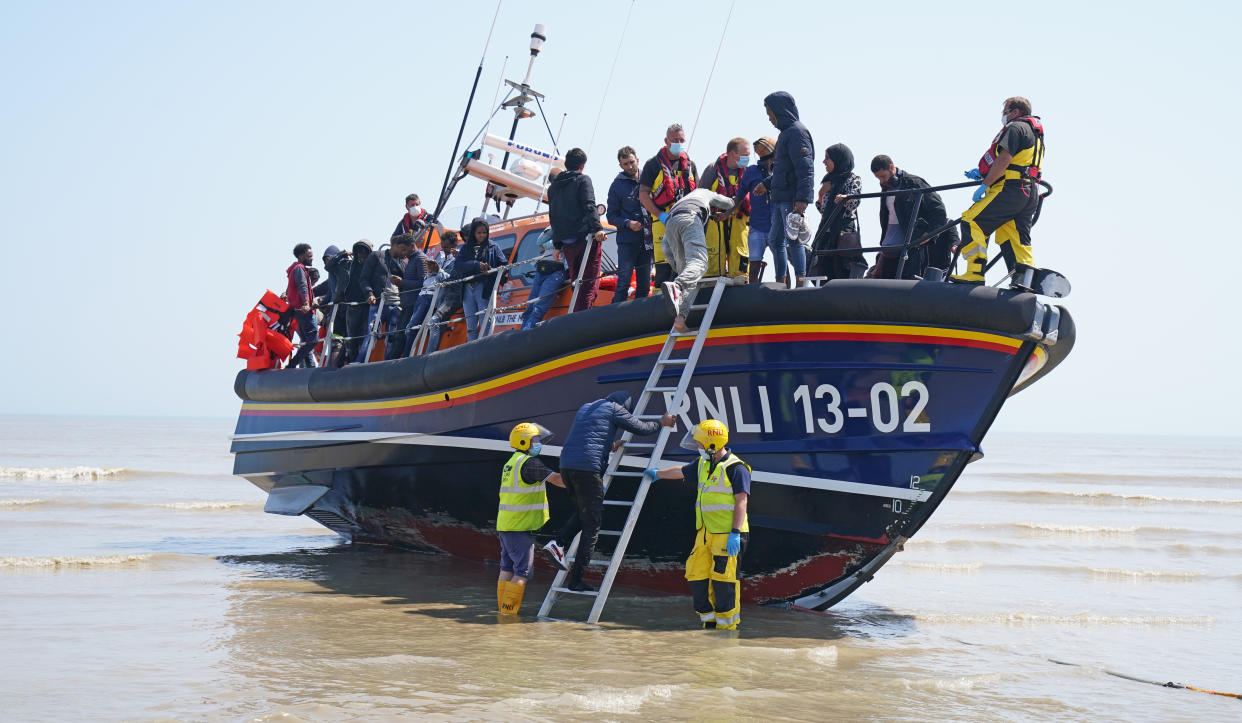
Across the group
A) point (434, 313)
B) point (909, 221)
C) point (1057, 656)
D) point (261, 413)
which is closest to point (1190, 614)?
point (1057, 656)

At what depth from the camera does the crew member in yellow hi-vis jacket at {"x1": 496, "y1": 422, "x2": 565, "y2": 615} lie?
22.3 feet

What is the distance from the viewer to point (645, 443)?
682 centimetres

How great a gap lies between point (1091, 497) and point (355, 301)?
61.0 feet

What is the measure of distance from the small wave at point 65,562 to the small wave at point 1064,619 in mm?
7102

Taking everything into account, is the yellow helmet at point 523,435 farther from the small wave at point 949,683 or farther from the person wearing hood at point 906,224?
the small wave at point 949,683

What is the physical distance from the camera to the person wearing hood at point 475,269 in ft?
27.6

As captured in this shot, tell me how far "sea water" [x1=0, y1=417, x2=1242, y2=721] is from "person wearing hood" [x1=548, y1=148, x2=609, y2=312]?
2.28 meters

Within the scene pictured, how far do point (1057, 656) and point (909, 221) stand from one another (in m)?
2.90

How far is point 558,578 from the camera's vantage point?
680 centimetres

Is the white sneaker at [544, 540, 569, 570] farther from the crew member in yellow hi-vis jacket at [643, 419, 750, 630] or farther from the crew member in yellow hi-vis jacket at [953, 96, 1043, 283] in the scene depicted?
the crew member in yellow hi-vis jacket at [953, 96, 1043, 283]

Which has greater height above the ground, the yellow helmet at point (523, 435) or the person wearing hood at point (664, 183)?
the person wearing hood at point (664, 183)

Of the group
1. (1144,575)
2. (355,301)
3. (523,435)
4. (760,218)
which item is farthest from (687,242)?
(1144,575)

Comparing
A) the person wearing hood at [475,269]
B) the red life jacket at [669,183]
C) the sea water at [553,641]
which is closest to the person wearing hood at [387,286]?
the person wearing hood at [475,269]

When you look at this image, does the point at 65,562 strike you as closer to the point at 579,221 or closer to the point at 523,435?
the point at 523,435
